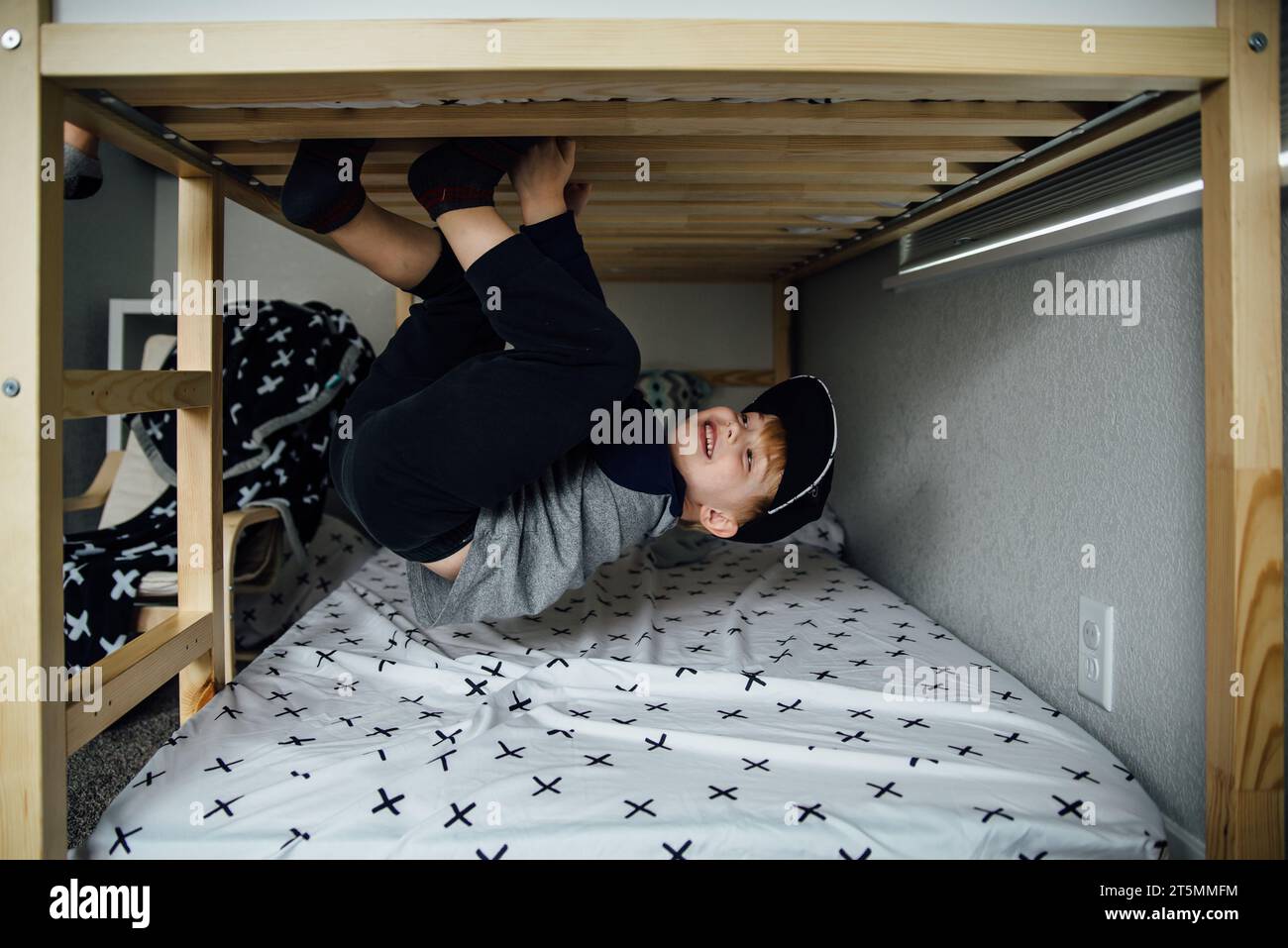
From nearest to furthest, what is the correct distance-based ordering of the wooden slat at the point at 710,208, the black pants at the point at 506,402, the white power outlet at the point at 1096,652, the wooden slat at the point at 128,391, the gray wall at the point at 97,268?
the wooden slat at the point at 128,391
the black pants at the point at 506,402
the white power outlet at the point at 1096,652
the wooden slat at the point at 710,208
the gray wall at the point at 97,268

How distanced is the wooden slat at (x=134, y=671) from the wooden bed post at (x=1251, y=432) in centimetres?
98

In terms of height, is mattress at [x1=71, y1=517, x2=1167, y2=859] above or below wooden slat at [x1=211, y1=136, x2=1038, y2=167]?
below

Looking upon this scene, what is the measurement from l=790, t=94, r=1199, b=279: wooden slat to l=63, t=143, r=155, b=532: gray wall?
7.65 feet

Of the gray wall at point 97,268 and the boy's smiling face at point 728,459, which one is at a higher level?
the gray wall at point 97,268

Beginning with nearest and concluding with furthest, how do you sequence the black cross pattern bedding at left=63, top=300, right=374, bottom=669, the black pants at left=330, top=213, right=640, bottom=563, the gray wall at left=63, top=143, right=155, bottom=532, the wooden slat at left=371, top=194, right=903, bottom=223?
the black pants at left=330, top=213, right=640, bottom=563 → the wooden slat at left=371, top=194, right=903, bottom=223 → the black cross pattern bedding at left=63, top=300, right=374, bottom=669 → the gray wall at left=63, top=143, right=155, bottom=532

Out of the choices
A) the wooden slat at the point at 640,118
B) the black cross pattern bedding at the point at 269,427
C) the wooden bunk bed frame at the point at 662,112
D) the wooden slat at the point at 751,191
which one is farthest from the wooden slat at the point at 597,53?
the black cross pattern bedding at the point at 269,427

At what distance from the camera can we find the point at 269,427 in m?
2.07

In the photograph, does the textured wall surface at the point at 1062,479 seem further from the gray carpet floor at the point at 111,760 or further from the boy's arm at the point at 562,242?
the gray carpet floor at the point at 111,760

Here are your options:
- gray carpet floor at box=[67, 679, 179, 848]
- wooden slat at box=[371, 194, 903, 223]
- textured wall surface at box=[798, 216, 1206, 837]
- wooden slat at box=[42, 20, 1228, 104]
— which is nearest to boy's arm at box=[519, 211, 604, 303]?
wooden slat at box=[42, 20, 1228, 104]

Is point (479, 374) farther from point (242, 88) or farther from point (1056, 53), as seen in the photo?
point (1056, 53)

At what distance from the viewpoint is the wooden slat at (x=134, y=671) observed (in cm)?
80

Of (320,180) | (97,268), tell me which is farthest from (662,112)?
(97,268)

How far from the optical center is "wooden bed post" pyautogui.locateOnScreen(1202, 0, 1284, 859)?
72 centimetres

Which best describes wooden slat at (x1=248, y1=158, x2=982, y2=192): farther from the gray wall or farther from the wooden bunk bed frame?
the gray wall
